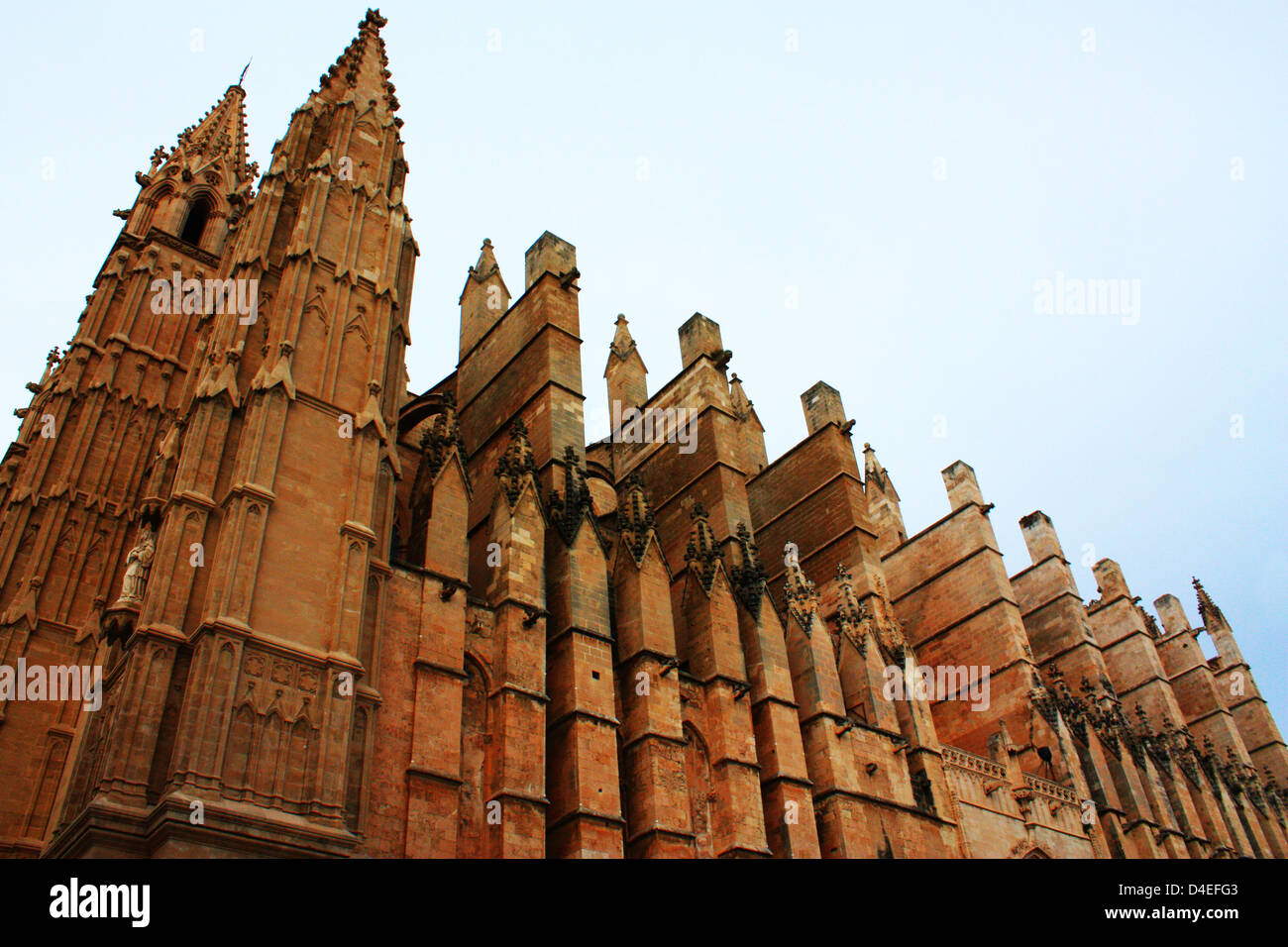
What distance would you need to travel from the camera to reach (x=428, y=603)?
1413 centimetres

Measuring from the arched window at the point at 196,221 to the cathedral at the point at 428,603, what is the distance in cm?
6

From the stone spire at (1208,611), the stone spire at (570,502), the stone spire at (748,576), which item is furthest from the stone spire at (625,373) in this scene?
the stone spire at (1208,611)

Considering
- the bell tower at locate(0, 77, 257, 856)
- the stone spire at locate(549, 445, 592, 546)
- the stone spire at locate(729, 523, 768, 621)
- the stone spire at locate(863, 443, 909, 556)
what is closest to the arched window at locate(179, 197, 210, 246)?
the bell tower at locate(0, 77, 257, 856)

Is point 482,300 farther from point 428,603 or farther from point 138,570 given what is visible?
point 138,570

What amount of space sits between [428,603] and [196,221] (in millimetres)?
15512

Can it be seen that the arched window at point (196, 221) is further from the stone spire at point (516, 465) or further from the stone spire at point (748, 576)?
the stone spire at point (748, 576)

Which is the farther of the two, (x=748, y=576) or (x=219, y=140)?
(x=219, y=140)

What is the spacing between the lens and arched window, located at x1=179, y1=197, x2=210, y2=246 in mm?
24719

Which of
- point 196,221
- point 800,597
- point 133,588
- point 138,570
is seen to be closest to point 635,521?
point 800,597

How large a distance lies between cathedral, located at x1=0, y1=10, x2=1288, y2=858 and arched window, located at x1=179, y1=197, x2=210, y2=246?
0.18 feet

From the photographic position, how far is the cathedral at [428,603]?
11438 millimetres

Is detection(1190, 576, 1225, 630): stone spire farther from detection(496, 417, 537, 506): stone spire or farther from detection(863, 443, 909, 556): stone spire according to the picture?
detection(496, 417, 537, 506): stone spire

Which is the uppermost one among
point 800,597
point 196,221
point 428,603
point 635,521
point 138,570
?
point 196,221
